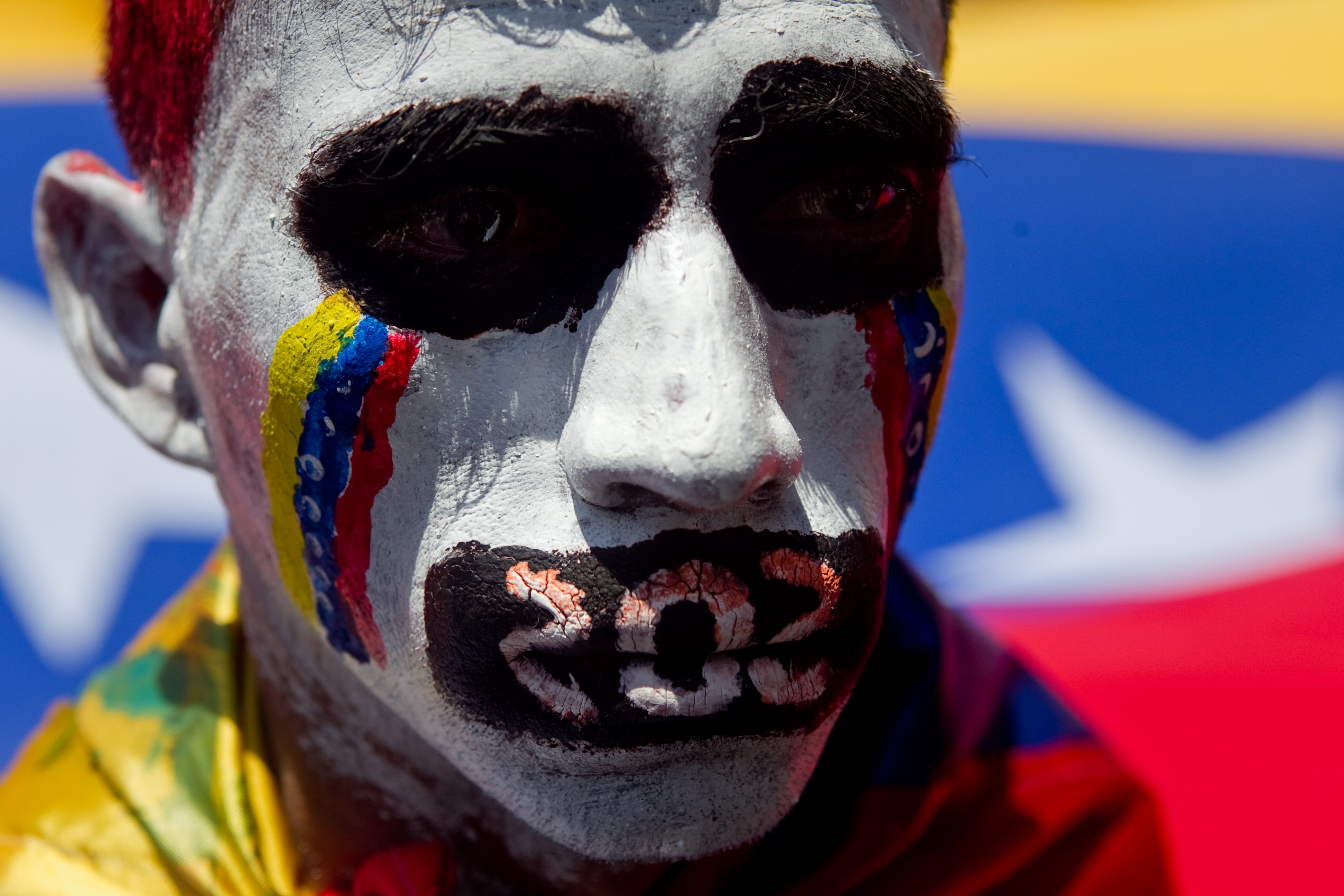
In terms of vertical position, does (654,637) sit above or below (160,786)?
above

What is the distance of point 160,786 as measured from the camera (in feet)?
5.84

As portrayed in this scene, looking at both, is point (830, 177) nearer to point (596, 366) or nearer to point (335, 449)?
point (596, 366)

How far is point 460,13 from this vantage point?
4.19ft

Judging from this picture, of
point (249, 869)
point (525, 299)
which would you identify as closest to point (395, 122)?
point (525, 299)

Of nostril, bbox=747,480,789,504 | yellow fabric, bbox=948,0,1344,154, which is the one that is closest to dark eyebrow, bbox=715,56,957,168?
nostril, bbox=747,480,789,504

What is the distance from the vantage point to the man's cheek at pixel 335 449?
51.9 inches

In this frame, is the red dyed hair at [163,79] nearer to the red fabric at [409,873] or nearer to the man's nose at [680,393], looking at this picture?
the man's nose at [680,393]

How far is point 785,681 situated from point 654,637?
0.17 metres

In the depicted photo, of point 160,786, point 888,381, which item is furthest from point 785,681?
point 160,786

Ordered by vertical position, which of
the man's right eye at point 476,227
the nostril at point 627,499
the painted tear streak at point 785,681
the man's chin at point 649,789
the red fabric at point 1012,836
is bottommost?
the red fabric at point 1012,836

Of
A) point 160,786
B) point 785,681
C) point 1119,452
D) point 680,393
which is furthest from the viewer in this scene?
point 1119,452

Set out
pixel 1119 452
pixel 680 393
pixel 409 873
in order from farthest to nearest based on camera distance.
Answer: pixel 1119 452 < pixel 409 873 < pixel 680 393

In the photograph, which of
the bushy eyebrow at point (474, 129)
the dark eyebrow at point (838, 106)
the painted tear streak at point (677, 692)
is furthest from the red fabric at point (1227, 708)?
the bushy eyebrow at point (474, 129)

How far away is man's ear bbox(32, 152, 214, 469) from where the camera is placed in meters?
1.66
